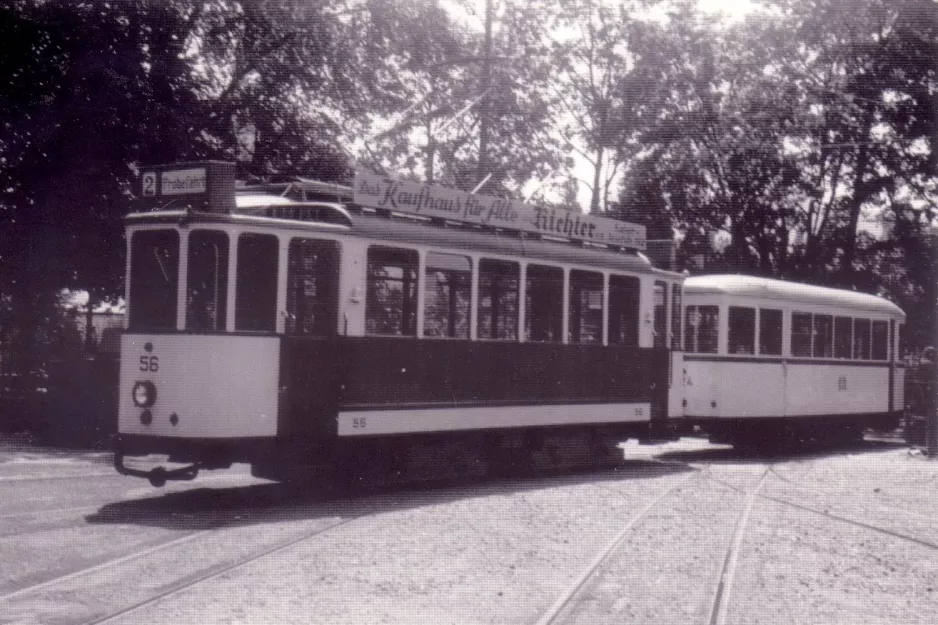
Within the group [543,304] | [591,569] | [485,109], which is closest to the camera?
[591,569]

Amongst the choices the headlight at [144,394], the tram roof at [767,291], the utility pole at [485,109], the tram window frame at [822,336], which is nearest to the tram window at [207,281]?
the headlight at [144,394]

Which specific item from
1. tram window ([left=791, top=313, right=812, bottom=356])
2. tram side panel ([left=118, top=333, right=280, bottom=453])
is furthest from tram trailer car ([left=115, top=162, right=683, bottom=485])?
tram window ([left=791, top=313, right=812, bottom=356])

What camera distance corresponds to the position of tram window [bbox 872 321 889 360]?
23.2 meters

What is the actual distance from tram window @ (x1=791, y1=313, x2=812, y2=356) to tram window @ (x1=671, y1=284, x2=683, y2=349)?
13.1 ft

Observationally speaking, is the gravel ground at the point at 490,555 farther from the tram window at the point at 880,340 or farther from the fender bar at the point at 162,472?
the tram window at the point at 880,340

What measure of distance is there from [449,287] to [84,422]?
10.5m

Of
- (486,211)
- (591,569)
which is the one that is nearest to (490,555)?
(591,569)

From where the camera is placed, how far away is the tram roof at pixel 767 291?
767 inches

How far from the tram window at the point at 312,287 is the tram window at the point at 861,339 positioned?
1390 centimetres

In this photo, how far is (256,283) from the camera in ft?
36.0

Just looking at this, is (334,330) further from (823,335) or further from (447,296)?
(823,335)

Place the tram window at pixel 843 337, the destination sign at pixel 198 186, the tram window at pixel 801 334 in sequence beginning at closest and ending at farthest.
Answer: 1. the destination sign at pixel 198 186
2. the tram window at pixel 801 334
3. the tram window at pixel 843 337

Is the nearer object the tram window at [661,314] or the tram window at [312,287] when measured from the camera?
the tram window at [312,287]

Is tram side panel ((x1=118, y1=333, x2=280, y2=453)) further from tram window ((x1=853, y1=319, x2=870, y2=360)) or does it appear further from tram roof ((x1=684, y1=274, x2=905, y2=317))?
tram window ((x1=853, y1=319, x2=870, y2=360))
